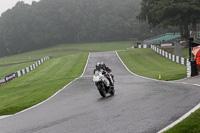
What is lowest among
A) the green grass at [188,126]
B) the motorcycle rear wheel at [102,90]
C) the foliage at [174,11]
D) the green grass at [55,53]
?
the green grass at [55,53]

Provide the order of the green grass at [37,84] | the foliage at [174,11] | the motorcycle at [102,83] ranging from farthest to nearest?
1. the foliage at [174,11]
2. the green grass at [37,84]
3. the motorcycle at [102,83]

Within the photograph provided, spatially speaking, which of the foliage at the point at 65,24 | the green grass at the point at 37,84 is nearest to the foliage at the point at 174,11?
the green grass at the point at 37,84

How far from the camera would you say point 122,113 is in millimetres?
9273

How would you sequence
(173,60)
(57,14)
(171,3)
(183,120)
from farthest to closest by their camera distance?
(57,14)
(171,3)
(173,60)
(183,120)

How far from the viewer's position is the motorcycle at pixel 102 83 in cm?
1324

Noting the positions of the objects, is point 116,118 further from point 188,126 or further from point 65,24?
point 65,24

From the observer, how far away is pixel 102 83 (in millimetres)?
13438

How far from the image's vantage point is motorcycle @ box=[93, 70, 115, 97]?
43.4 ft

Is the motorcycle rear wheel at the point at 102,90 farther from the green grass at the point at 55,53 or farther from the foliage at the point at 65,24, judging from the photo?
the foliage at the point at 65,24

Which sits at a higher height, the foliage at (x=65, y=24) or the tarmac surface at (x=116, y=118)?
the foliage at (x=65, y=24)

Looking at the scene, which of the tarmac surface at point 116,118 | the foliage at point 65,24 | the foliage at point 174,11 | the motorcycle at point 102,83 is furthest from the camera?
the foliage at point 65,24

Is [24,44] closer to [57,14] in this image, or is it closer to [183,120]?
[57,14]

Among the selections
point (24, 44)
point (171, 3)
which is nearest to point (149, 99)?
point (171, 3)

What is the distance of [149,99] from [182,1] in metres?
35.3
